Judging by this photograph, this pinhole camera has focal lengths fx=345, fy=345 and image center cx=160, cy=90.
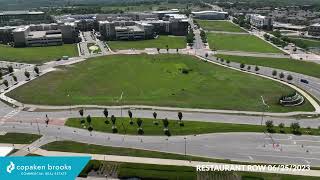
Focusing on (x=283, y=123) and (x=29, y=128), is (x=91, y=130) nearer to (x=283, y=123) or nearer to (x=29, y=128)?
→ (x=29, y=128)

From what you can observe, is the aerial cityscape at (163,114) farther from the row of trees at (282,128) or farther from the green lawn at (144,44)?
the green lawn at (144,44)

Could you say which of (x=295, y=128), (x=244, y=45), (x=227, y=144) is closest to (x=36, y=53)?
(x=244, y=45)

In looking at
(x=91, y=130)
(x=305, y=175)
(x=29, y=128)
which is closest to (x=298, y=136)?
(x=305, y=175)

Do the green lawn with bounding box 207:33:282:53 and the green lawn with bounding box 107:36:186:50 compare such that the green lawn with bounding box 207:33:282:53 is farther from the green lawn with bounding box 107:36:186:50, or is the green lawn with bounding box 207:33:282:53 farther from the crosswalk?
the crosswalk

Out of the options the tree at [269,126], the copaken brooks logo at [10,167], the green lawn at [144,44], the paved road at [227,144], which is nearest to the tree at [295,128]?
the paved road at [227,144]

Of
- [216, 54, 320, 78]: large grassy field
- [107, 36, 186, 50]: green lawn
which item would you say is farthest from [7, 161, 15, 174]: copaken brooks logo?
→ [107, 36, 186, 50]: green lawn

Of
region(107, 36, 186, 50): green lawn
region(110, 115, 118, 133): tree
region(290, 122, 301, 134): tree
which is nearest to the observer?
region(290, 122, 301, 134): tree

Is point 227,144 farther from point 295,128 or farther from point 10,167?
point 10,167
